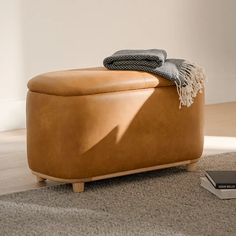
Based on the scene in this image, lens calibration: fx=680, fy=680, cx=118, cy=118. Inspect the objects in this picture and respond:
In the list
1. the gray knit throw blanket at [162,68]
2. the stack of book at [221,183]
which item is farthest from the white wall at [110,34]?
the stack of book at [221,183]

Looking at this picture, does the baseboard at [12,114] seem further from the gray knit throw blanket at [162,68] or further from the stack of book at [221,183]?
the stack of book at [221,183]

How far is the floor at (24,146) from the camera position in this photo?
2.83 meters

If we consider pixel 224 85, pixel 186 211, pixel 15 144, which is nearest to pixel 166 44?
pixel 224 85

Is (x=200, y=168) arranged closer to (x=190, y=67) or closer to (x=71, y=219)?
(x=190, y=67)

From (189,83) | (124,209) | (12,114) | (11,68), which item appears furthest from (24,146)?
(124,209)

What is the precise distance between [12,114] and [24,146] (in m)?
0.56

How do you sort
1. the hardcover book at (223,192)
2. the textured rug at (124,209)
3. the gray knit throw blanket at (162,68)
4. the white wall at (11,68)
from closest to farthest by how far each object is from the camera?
the textured rug at (124,209), the hardcover book at (223,192), the gray knit throw blanket at (162,68), the white wall at (11,68)

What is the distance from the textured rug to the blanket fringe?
0.33 meters

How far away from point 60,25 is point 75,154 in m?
1.76

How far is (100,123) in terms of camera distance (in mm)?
2627

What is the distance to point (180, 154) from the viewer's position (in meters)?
2.88

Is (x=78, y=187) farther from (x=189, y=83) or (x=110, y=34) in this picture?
(x=110, y=34)

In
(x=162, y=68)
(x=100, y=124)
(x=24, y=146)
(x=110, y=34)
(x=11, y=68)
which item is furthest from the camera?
(x=110, y=34)

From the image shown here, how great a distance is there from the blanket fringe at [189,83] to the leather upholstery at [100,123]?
0.10ft
